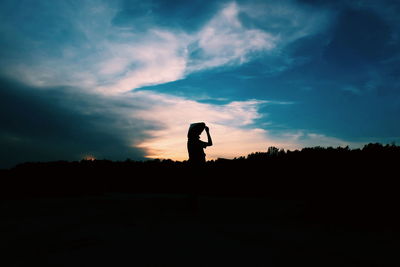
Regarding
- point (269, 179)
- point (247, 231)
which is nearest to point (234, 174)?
point (269, 179)

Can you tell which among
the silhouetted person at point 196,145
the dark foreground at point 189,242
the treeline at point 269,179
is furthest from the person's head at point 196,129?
the dark foreground at point 189,242

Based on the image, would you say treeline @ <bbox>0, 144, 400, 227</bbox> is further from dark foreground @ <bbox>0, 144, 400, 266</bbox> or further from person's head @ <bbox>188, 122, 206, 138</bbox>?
person's head @ <bbox>188, 122, 206, 138</bbox>

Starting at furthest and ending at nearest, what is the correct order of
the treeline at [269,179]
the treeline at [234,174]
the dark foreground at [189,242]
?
the treeline at [234,174]
the treeline at [269,179]
the dark foreground at [189,242]

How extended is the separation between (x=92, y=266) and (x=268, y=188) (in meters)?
10.5

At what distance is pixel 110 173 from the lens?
56.0 feet

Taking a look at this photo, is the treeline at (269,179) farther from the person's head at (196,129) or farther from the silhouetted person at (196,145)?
the person's head at (196,129)

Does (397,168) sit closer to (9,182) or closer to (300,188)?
(300,188)

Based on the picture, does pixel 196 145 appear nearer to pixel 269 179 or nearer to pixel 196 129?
pixel 196 129

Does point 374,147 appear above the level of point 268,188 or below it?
above

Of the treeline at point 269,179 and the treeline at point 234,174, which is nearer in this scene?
the treeline at point 269,179

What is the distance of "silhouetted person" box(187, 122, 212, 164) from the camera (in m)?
6.61

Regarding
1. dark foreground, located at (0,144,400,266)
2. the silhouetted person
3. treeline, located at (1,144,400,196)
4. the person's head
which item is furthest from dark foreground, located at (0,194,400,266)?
the person's head

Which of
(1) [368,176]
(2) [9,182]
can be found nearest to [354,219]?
(1) [368,176]

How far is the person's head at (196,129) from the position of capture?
669 cm
